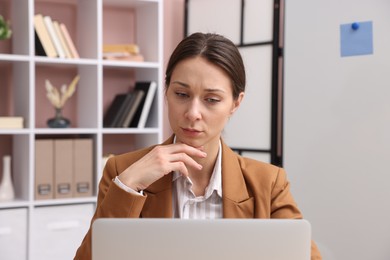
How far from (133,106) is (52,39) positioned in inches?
25.0

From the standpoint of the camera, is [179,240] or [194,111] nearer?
[179,240]

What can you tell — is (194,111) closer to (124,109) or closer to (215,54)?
(215,54)

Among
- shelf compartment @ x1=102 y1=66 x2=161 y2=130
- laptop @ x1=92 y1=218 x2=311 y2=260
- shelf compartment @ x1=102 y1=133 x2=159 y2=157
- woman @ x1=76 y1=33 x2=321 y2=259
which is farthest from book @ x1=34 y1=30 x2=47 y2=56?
laptop @ x1=92 y1=218 x2=311 y2=260

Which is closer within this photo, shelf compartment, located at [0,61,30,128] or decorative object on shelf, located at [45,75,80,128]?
shelf compartment, located at [0,61,30,128]

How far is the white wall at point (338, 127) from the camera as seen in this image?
2.86 m

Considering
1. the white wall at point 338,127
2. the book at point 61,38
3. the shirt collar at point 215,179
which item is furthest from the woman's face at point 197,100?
the book at point 61,38

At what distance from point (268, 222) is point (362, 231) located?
2047 mm

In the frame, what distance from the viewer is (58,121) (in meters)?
3.58

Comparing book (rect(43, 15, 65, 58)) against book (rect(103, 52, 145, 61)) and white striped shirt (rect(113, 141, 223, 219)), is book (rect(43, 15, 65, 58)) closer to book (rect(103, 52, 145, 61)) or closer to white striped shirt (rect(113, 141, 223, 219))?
book (rect(103, 52, 145, 61))

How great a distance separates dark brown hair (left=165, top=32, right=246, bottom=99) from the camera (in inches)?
61.9

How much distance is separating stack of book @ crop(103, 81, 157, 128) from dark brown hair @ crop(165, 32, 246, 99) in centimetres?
215

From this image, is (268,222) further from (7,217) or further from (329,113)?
(7,217)

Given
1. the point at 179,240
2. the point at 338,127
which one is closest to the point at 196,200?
the point at 179,240

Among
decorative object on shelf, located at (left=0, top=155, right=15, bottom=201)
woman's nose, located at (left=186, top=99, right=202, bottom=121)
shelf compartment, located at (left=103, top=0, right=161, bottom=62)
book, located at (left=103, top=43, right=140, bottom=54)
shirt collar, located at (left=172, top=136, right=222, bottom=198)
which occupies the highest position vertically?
shelf compartment, located at (left=103, top=0, right=161, bottom=62)
